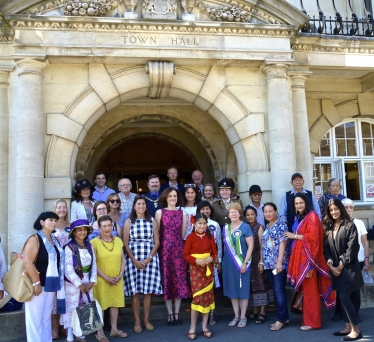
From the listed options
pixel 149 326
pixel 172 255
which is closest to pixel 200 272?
pixel 172 255

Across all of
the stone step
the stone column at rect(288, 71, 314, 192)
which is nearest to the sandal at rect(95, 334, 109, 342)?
the stone step

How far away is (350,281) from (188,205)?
249cm

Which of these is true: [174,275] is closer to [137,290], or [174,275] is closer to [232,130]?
[137,290]

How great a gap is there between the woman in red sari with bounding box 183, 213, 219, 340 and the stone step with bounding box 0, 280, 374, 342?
957 mm

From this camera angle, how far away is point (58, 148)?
7.33 meters

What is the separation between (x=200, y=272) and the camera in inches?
226

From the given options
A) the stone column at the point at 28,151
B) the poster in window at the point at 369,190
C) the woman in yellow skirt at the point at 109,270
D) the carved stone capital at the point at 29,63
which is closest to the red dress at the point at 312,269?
the woman in yellow skirt at the point at 109,270

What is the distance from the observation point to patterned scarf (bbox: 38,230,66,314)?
502 cm

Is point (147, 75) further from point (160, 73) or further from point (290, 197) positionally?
point (290, 197)

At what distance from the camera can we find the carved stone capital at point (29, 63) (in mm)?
7078

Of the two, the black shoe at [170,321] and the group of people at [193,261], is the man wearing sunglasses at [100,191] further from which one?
the black shoe at [170,321]

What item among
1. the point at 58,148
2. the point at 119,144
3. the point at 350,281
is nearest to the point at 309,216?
the point at 350,281

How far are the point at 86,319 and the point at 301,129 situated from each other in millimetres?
5272

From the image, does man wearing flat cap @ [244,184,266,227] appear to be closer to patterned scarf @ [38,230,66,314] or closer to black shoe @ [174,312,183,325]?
black shoe @ [174,312,183,325]
